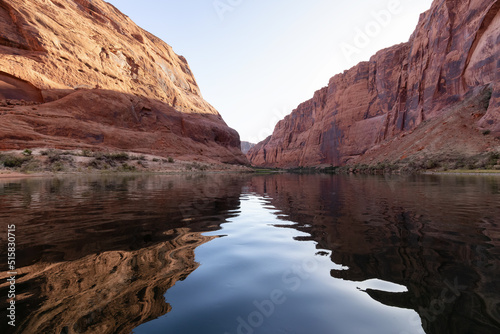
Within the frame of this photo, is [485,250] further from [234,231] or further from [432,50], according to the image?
[432,50]

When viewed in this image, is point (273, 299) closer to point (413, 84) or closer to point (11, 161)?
point (11, 161)

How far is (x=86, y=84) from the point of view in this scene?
52.5 metres

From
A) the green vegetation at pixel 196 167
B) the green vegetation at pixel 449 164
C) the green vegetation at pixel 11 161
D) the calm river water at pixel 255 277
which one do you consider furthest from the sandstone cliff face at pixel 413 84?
the green vegetation at pixel 11 161

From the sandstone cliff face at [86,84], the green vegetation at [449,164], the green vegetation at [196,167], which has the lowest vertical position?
the green vegetation at [449,164]

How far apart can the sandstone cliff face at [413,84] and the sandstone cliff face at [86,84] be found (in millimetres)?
41327

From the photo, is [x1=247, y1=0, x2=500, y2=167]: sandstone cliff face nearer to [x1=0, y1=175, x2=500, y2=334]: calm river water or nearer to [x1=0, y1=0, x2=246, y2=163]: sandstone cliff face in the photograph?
[x1=0, y1=0, x2=246, y2=163]: sandstone cliff face

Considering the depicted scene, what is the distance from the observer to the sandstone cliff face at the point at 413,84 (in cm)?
4225

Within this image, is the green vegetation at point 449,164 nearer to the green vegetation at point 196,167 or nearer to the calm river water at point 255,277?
the calm river water at point 255,277

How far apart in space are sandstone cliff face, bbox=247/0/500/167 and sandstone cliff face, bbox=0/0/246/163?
41.3 m

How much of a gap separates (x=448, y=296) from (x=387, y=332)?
98 cm

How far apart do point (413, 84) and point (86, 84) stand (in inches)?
3043

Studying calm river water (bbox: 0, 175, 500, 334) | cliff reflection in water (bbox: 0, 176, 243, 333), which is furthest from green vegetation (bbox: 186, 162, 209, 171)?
calm river water (bbox: 0, 175, 500, 334)

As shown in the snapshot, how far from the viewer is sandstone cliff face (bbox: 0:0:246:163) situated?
41875 millimetres

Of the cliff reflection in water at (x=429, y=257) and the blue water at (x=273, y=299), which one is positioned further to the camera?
the cliff reflection in water at (x=429, y=257)
